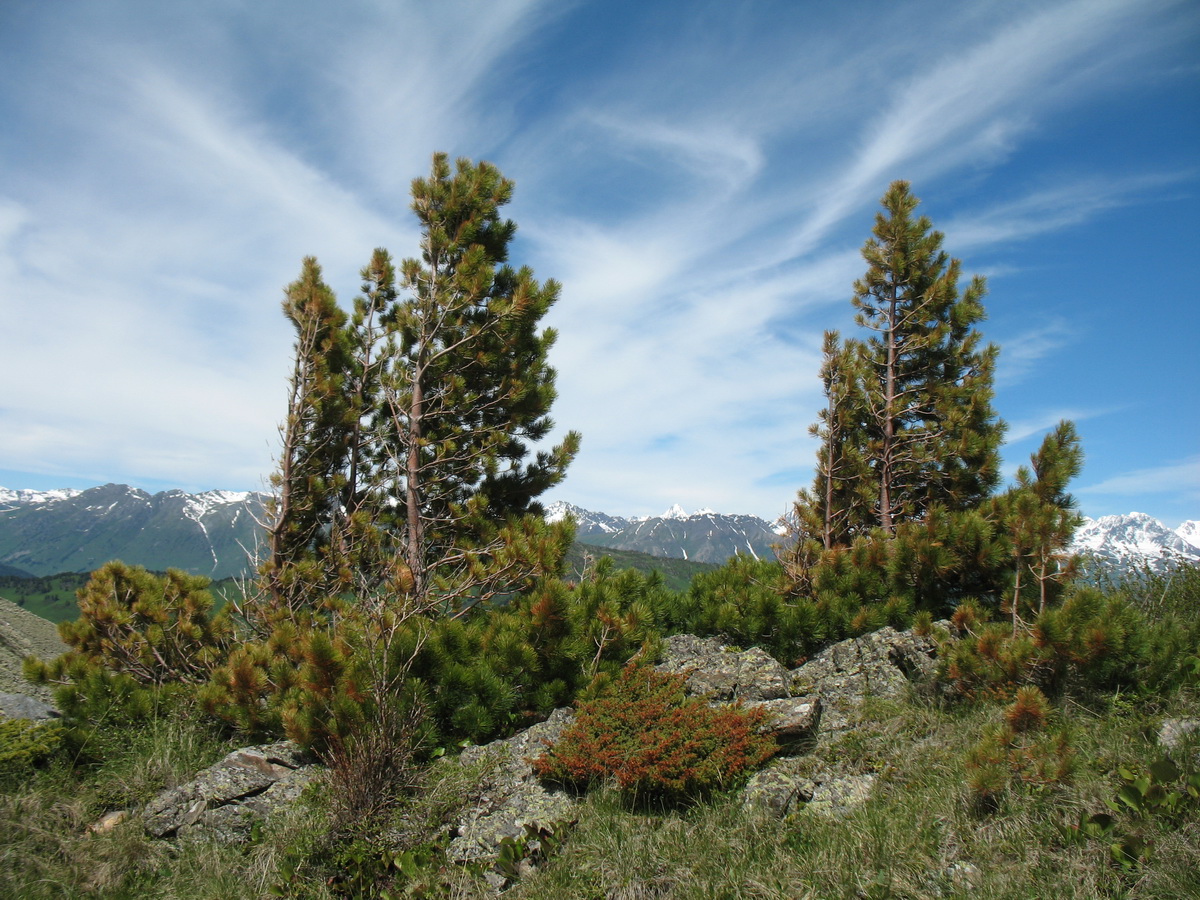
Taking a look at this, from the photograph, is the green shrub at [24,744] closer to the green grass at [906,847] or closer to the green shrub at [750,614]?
the green grass at [906,847]

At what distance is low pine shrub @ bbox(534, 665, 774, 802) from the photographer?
4.34 metres

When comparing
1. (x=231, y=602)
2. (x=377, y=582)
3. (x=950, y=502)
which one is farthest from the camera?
(x=950, y=502)

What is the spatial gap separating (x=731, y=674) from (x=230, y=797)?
448 centimetres

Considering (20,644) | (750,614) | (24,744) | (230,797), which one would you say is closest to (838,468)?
(750,614)

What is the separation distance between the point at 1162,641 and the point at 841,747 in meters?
2.64

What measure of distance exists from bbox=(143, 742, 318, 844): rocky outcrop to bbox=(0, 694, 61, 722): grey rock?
234 cm

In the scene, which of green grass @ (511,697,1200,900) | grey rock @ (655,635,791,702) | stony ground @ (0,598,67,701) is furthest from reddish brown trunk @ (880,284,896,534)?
stony ground @ (0,598,67,701)

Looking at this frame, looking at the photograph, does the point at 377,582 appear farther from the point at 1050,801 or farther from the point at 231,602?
the point at 1050,801

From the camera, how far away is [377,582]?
28.1 feet

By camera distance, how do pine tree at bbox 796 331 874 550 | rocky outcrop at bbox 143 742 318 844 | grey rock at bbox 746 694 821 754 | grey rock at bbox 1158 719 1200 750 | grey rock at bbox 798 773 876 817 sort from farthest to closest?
1. pine tree at bbox 796 331 874 550
2. grey rock at bbox 746 694 821 754
3. rocky outcrop at bbox 143 742 318 844
4. grey rock at bbox 798 773 876 817
5. grey rock at bbox 1158 719 1200 750

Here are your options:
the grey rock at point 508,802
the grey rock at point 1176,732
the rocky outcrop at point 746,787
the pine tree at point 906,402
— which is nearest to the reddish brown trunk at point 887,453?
the pine tree at point 906,402

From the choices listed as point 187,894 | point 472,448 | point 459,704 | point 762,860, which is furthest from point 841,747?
point 472,448

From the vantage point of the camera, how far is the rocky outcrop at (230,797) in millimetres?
4574

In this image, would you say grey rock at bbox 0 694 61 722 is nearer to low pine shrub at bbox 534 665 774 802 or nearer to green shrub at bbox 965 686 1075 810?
low pine shrub at bbox 534 665 774 802
